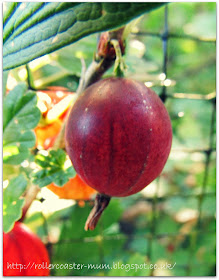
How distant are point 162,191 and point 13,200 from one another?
0.79m

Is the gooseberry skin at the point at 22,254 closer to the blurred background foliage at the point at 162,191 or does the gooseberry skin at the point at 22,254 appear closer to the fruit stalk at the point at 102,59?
the blurred background foliage at the point at 162,191

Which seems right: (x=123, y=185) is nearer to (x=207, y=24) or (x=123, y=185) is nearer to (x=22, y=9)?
(x=22, y=9)

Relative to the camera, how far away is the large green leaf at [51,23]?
272 millimetres

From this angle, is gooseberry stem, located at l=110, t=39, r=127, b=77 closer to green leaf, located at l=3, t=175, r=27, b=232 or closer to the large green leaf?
the large green leaf

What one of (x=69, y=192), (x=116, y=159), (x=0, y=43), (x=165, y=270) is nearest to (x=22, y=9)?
(x=0, y=43)

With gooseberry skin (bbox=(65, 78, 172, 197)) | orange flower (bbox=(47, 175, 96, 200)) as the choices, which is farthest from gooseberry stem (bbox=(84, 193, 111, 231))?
orange flower (bbox=(47, 175, 96, 200))

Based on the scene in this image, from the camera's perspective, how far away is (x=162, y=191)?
3.97 feet

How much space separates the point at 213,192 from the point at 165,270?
24cm

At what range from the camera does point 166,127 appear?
38 centimetres

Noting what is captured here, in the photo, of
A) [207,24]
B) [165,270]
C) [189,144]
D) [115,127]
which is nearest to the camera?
[115,127]

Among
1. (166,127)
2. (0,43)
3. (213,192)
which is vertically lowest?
(213,192)

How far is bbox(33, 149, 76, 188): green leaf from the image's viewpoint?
473 mm

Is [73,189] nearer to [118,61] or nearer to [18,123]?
[18,123]

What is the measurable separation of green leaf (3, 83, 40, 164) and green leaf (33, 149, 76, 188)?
0.10 feet
